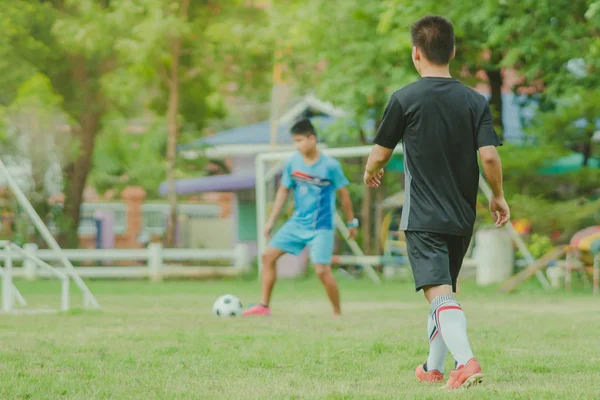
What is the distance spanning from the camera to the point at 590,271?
17328mm

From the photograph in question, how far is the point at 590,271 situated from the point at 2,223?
45.9ft

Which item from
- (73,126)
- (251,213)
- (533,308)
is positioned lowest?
(533,308)

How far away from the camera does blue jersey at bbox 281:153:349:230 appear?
1069cm

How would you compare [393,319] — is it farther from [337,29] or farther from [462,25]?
[337,29]

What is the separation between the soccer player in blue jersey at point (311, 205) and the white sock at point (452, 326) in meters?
5.00

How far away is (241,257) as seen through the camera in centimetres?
2308

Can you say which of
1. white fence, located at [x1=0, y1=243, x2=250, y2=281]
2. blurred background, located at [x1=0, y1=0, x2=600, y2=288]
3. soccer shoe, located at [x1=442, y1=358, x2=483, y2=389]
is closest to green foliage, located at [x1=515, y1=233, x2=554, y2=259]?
blurred background, located at [x1=0, y1=0, x2=600, y2=288]

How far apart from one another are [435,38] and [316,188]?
514 cm

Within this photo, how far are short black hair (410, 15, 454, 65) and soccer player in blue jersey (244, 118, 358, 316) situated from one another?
490 cm

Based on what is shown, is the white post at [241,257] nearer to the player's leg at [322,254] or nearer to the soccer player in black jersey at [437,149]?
the player's leg at [322,254]

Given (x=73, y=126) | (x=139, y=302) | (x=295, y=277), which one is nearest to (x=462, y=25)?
(x=139, y=302)

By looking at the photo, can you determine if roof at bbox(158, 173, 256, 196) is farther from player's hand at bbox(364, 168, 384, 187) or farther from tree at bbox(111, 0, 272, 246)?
player's hand at bbox(364, 168, 384, 187)

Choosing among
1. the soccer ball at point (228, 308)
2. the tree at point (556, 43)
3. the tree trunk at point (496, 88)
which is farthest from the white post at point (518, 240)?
the soccer ball at point (228, 308)

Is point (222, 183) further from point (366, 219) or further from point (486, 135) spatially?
point (486, 135)
